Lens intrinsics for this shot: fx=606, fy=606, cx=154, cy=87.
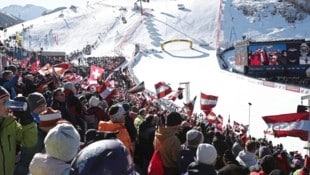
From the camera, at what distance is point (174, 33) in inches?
3477

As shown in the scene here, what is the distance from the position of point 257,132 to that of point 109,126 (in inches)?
Answer: 657

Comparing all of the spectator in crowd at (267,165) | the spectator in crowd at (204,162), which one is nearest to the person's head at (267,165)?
the spectator in crowd at (267,165)

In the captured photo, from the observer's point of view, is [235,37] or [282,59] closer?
[282,59]

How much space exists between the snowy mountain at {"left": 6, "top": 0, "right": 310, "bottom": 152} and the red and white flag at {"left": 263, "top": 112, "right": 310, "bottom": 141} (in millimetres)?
25418

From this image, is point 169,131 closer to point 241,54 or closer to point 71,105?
point 71,105

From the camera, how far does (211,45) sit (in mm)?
77438

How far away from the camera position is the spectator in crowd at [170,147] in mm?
6398

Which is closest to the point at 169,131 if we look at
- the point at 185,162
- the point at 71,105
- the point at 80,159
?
the point at 185,162

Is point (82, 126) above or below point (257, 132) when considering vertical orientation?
above

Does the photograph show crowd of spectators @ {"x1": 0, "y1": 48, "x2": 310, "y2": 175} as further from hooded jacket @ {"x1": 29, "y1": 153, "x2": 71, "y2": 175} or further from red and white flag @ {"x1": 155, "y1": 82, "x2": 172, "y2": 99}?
red and white flag @ {"x1": 155, "y1": 82, "x2": 172, "y2": 99}

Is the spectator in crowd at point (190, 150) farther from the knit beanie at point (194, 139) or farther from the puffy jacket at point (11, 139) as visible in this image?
the puffy jacket at point (11, 139)

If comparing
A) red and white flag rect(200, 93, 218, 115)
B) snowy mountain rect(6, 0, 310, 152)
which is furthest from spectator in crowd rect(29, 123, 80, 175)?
snowy mountain rect(6, 0, 310, 152)

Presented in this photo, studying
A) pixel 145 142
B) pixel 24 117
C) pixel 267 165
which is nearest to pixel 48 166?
pixel 24 117

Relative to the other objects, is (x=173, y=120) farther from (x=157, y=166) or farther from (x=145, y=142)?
(x=145, y=142)
